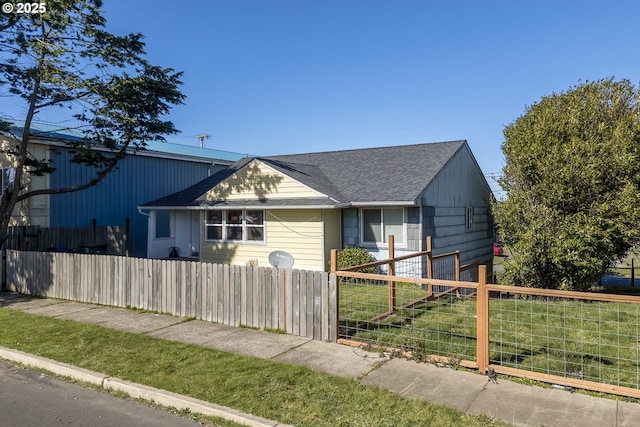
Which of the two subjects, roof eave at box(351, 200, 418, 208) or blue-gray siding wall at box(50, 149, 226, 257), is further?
blue-gray siding wall at box(50, 149, 226, 257)

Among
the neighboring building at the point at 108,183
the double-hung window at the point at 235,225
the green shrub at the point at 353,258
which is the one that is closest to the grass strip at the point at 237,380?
the green shrub at the point at 353,258

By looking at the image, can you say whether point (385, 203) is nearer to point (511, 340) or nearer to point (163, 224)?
point (511, 340)

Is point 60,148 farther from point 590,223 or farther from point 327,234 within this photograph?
point 590,223

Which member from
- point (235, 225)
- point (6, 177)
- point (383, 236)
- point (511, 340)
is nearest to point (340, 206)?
point (383, 236)

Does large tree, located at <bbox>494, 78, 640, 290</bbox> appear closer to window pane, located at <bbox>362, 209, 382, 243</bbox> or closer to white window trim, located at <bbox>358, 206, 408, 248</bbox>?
white window trim, located at <bbox>358, 206, 408, 248</bbox>

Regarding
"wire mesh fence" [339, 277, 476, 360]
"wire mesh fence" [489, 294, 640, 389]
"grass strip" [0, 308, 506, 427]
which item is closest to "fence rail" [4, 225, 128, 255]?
"grass strip" [0, 308, 506, 427]

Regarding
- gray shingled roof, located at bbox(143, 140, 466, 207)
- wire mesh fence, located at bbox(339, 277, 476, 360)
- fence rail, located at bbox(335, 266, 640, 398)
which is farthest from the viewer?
gray shingled roof, located at bbox(143, 140, 466, 207)

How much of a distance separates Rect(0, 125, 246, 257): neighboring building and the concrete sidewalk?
40.1ft

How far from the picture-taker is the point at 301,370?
607 cm

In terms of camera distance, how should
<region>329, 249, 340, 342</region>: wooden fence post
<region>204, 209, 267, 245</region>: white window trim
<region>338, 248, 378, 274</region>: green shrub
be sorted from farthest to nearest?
<region>204, 209, 267, 245</region>: white window trim < <region>338, 248, 378, 274</region>: green shrub < <region>329, 249, 340, 342</region>: wooden fence post

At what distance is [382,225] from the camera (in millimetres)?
15547

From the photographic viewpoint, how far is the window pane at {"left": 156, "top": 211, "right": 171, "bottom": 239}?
2239 cm

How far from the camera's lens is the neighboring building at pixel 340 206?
15.2m

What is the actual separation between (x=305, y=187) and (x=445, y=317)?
26.4 feet
